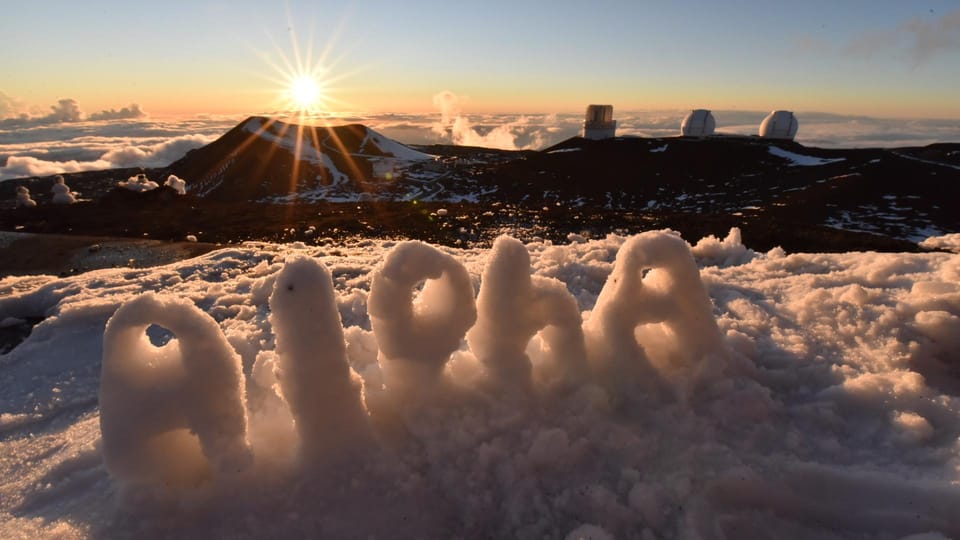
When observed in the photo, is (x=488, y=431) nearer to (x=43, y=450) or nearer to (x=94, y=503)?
(x=94, y=503)

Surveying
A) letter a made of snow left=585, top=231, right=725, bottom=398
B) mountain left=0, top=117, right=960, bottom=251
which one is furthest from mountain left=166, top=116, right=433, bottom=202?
letter a made of snow left=585, top=231, right=725, bottom=398

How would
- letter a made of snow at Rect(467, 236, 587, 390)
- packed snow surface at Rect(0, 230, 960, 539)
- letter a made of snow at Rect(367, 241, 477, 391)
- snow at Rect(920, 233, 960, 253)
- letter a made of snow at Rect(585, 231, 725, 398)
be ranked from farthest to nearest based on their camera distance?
1. snow at Rect(920, 233, 960, 253)
2. letter a made of snow at Rect(585, 231, 725, 398)
3. letter a made of snow at Rect(467, 236, 587, 390)
4. letter a made of snow at Rect(367, 241, 477, 391)
5. packed snow surface at Rect(0, 230, 960, 539)

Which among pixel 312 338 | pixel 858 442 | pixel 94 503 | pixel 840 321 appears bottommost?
pixel 94 503

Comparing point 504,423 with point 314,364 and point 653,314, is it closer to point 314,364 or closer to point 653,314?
point 314,364

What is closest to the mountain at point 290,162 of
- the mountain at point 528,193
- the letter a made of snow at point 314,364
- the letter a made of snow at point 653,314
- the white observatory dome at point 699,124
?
the mountain at point 528,193

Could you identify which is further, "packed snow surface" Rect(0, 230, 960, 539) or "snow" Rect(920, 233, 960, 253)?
"snow" Rect(920, 233, 960, 253)

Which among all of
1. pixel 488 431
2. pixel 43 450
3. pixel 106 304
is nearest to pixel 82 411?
pixel 43 450

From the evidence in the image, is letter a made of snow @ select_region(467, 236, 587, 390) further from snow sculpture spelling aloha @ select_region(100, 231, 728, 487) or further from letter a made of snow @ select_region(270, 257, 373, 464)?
letter a made of snow @ select_region(270, 257, 373, 464)
